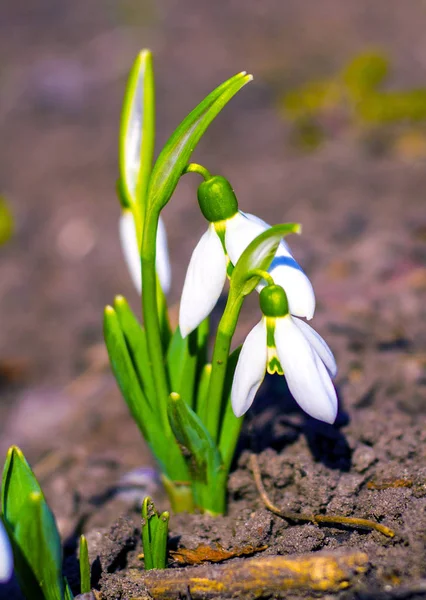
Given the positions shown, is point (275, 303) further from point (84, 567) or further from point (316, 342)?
point (84, 567)

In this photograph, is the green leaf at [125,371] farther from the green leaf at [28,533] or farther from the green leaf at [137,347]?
the green leaf at [28,533]

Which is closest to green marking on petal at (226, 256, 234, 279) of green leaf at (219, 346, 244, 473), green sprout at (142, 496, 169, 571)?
green leaf at (219, 346, 244, 473)

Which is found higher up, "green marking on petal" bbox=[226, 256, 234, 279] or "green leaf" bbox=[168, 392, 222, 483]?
"green marking on petal" bbox=[226, 256, 234, 279]

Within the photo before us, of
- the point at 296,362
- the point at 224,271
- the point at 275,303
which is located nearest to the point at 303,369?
the point at 296,362

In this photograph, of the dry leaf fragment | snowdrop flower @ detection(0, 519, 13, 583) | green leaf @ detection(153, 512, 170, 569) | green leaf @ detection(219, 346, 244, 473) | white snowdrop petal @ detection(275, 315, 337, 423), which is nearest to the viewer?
snowdrop flower @ detection(0, 519, 13, 583)

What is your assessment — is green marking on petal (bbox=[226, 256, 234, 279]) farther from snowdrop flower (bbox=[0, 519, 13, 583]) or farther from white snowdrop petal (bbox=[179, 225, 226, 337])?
snowdrop flower (bbox=[0, 519, 13, 583])

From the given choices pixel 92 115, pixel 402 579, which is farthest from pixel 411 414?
pixel 92 115
